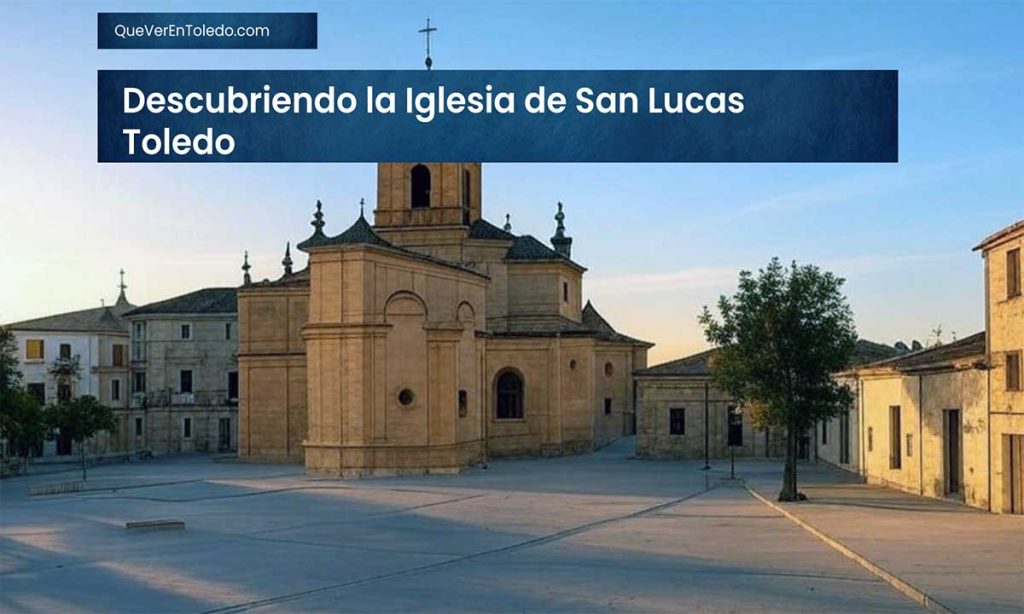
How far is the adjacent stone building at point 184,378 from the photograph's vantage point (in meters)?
65.6

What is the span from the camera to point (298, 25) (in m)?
17.3

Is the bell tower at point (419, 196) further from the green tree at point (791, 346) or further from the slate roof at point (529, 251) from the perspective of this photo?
the green tree at point (791, 346)

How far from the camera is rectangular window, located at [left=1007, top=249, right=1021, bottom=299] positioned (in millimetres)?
27438

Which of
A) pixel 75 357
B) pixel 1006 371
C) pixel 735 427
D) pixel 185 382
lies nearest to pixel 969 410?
pixel 1006 371

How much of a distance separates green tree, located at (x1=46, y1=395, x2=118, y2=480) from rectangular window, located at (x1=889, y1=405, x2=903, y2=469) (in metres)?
35.3

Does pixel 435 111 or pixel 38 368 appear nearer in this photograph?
pixel 435 111

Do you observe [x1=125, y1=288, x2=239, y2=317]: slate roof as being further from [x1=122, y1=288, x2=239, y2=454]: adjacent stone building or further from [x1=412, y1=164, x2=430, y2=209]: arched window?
[x1=412, y1=164, x2=430, y2=209]: arched window

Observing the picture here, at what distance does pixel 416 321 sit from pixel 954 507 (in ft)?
68.8

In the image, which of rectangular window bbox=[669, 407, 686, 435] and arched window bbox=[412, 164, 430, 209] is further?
arched window bbox=[412, 164, 430, 209]

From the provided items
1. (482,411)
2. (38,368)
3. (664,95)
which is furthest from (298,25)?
(38,368)

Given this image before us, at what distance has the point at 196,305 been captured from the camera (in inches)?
2660

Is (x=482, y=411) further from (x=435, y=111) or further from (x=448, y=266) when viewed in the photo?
(x=435, y=111)

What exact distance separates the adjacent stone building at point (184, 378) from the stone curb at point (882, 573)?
4372 cm

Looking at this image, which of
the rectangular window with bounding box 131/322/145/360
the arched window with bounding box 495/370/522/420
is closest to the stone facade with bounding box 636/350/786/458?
the arched window with bounding box 495/370/522/420
